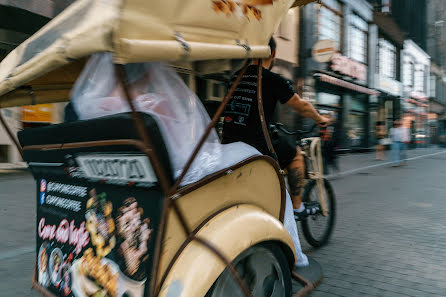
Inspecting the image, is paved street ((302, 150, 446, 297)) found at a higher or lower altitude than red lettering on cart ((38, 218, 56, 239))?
lower

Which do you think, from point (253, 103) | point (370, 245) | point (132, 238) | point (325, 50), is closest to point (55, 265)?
point (132, 238)

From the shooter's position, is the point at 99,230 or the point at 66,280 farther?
the point at 66,280

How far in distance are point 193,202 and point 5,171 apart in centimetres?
967

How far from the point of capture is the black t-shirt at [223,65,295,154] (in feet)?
8.21

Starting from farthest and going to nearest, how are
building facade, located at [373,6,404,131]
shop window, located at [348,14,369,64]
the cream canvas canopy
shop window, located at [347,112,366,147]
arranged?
building facade, located at [373,6,404,131] → shop window, located at [347,112,366,147] → shop window, located at [348,14,369,64] → the cream canvas canopy

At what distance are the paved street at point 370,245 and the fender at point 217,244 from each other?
1196mm

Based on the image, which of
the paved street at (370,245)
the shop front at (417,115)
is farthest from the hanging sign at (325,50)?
the shop front at (417,115)

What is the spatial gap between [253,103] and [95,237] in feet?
4.48

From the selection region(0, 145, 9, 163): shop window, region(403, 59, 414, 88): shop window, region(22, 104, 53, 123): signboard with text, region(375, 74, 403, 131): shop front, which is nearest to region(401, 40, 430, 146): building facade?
region(403, 59, 414, 88): shop window

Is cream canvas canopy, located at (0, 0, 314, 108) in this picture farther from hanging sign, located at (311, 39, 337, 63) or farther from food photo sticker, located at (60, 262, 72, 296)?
hanging sign, located at (311, 39, 337, 63)

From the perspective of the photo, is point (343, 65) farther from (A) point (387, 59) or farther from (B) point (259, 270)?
(B) point (259, 270)

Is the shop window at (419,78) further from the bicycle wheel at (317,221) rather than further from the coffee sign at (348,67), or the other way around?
the bicycle wheel at (317,221)

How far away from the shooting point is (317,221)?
379 centimetres

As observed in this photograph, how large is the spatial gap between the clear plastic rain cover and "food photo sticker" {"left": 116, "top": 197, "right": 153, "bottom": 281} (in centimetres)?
28
